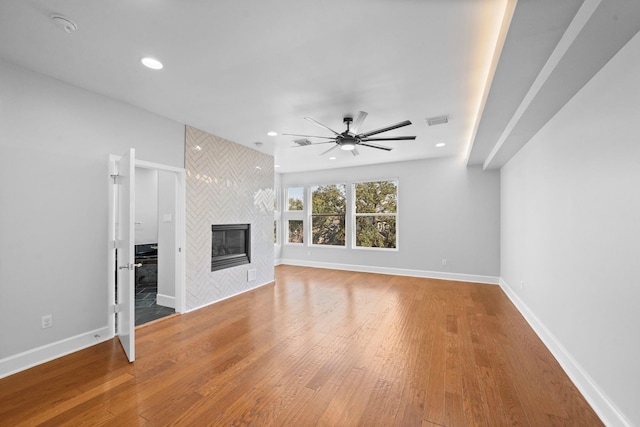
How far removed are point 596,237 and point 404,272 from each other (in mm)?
4496

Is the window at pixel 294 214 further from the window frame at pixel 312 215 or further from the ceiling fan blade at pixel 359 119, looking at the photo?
the ceiling fan blade at pixel 359 119

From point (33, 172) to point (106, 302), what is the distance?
1.51 metres

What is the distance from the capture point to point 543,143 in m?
3.15

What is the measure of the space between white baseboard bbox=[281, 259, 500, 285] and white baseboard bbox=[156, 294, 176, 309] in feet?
12.8

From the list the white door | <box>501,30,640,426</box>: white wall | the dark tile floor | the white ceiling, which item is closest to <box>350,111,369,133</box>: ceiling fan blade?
the white ceiling

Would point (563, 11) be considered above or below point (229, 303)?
above

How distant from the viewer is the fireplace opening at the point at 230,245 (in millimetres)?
4539

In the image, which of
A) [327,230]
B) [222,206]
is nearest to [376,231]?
[327,230]

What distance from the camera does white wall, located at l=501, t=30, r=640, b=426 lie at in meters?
1.67

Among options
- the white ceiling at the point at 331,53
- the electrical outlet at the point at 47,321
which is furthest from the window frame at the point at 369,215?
the electrical outlet at the point at 47,321

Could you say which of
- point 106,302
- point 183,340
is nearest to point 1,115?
point 106,302

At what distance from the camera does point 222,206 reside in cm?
460

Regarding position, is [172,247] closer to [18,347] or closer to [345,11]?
[18,347]

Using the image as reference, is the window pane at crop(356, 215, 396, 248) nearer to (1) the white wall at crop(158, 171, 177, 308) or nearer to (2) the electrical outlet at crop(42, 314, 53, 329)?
(1) the white wall at crop(158, 171, 177, 308)
